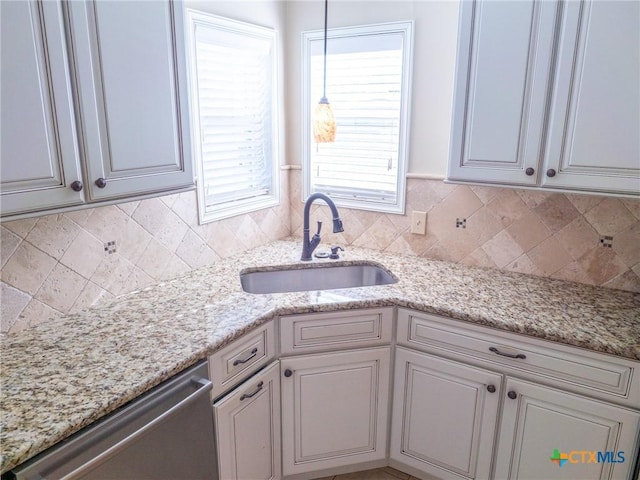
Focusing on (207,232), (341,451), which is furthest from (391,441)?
(207,232)

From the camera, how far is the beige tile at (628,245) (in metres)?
1.91

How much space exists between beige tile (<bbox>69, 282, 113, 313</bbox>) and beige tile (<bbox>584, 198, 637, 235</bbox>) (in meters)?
2.02

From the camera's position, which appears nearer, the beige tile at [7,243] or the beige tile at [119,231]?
the beige tile at [7,243]

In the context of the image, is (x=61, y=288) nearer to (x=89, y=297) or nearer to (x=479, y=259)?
(x=89, y=297)

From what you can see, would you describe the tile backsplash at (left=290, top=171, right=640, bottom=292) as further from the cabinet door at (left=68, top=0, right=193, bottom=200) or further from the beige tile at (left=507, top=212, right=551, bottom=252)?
the cabinet door at (left=68, top=0, right=193, bottom=200)

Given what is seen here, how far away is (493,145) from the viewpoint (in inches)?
70.6

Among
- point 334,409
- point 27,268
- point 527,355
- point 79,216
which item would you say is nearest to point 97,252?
point 79,216

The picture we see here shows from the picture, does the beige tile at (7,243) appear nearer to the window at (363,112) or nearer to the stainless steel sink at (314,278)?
the stainless steel sink at (314,278)

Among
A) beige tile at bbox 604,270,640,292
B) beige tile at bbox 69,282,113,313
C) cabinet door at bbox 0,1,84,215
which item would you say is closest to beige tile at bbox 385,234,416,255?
beige tile at bbox 604,270,640,292

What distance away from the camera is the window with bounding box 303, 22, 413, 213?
7.52 feet

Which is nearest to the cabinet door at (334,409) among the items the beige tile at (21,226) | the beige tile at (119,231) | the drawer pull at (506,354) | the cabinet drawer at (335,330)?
the cabinet drawer at (335,330)

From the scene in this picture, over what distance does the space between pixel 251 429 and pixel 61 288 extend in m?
0.86

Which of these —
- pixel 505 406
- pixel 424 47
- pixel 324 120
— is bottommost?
pixel 505 406

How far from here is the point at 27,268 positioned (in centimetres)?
152
